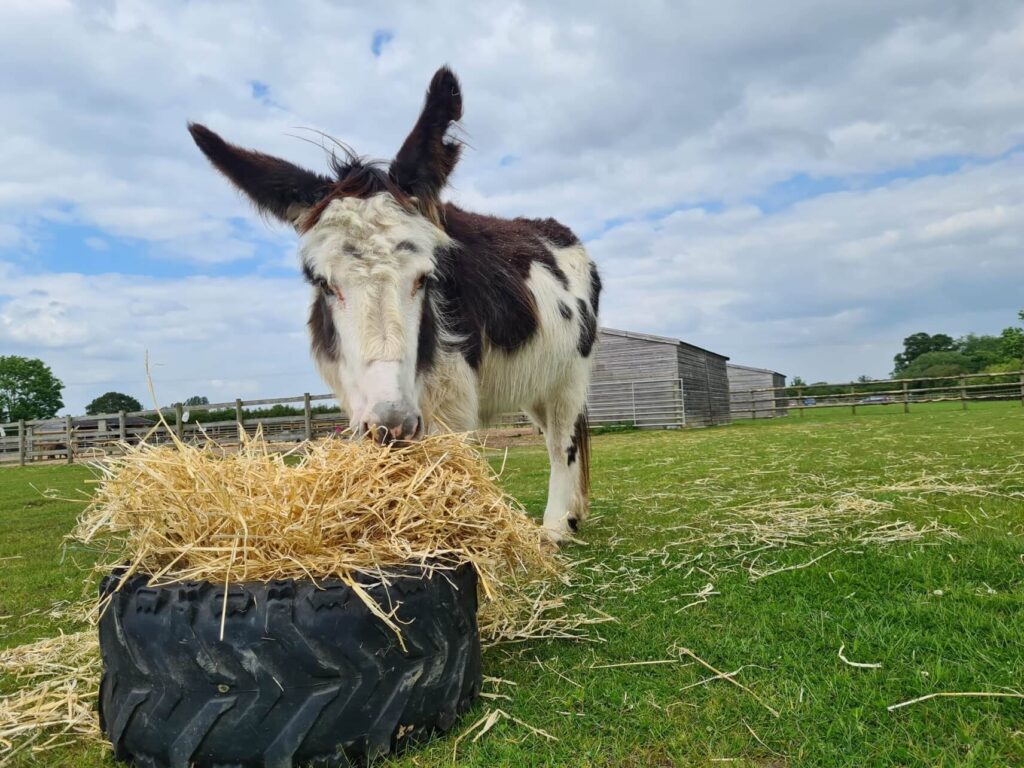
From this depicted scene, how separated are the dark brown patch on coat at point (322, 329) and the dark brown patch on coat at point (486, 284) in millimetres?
626

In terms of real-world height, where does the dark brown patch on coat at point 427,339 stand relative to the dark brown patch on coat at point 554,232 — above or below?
below

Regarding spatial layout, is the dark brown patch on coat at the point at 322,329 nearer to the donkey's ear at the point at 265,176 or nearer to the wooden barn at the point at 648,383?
the donkey's ear at the point at 265,176

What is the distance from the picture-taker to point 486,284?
12.4ft

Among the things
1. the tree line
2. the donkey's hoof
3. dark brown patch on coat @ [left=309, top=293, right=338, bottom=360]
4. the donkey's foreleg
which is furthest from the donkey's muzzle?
the tree line

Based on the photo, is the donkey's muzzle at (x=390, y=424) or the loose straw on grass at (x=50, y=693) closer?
the loose straw on grass at (x=50, y=693)

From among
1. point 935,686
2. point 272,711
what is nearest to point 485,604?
point 272,711

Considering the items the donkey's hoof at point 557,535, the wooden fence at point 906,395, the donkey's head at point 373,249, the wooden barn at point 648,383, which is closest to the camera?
the donkey's head at point 373,249

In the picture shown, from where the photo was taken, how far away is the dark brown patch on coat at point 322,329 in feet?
9.92

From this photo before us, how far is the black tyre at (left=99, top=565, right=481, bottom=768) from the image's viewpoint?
1598mm

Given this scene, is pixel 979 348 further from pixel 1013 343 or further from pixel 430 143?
pixel 430 143

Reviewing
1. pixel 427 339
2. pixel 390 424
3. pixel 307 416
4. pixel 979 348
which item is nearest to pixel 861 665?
pixel 390 424


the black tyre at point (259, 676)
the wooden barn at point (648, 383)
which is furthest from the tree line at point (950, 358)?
the black tyre at point (259, 676)

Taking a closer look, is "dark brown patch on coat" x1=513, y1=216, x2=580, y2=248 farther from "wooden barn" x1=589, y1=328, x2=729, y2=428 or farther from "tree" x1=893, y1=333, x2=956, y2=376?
"tree" x1=893, y1=333, x2=956, y2=376

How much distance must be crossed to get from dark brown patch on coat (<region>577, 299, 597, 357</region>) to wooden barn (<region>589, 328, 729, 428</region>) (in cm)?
2102
